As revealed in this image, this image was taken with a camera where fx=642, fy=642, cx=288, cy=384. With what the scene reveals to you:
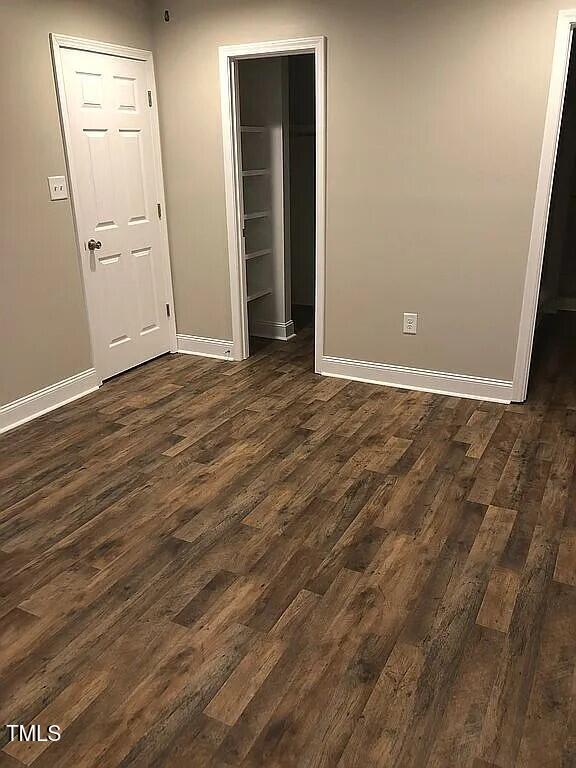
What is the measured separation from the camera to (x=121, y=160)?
4.14 m

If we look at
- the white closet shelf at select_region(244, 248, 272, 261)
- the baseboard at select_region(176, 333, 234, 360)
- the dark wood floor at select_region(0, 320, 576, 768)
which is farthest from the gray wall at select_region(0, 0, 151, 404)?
the white closet shelf at select_region(244, 248, 272, 261)

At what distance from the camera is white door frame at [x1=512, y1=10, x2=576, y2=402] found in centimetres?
319

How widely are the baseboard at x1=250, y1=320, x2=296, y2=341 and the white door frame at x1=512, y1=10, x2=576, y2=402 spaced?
1.97m

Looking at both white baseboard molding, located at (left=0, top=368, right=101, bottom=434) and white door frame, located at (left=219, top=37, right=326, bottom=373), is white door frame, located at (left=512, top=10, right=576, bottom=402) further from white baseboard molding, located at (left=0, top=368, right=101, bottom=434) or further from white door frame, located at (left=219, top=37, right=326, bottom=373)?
white baseboard molding, located at (left=0, top=368, right=101, bottom=434)

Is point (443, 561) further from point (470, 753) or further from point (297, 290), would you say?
point (297, 290)

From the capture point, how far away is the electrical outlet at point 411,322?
13.1 feet

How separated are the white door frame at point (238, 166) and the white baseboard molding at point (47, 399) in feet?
3.54

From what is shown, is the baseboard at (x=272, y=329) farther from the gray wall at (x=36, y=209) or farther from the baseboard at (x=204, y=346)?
the gray wall at (x=36, y=209)

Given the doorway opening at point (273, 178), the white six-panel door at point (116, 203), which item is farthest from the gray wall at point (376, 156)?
the doorway opening at point (273, 178)

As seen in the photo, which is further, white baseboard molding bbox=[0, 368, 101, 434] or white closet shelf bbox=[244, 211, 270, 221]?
white closet shelf bbox=[244, 211, 270, 221]

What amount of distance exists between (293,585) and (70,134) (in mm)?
2901

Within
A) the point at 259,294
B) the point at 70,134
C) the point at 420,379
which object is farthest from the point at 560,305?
the point at 70,134

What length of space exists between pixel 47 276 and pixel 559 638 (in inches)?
125

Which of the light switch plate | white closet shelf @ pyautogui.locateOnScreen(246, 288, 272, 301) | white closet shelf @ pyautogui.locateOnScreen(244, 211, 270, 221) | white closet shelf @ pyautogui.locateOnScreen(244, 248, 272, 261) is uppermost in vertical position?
the light switch plate
